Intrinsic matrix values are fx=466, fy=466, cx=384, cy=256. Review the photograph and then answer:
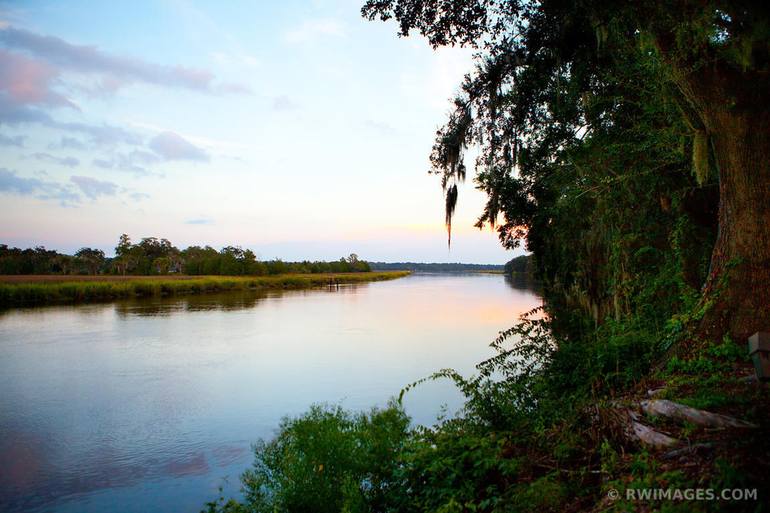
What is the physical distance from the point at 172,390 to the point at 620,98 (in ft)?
36.3

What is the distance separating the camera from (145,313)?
87.0 ft

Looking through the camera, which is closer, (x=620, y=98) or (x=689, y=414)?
(x=689, y=414)

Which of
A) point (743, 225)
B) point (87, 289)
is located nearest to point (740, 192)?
point (743, 225)

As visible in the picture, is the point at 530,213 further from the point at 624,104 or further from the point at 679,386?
the point at 679,386

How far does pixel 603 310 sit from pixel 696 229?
342cm

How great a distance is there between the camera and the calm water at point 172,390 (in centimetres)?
662

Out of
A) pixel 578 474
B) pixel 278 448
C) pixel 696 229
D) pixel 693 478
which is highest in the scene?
pixel 696 229

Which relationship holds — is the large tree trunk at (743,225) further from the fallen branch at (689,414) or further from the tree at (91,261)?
the tree at (91,261)

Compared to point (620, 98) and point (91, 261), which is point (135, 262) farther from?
point (620, 98)

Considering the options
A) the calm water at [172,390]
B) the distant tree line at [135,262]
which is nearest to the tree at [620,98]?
the calm water at [172,390]

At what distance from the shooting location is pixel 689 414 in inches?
127

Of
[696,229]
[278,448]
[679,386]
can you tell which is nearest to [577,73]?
[696,229]

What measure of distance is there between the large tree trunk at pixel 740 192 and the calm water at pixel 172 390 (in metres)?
5.60

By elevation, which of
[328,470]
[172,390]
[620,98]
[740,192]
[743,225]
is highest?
[620,98]
